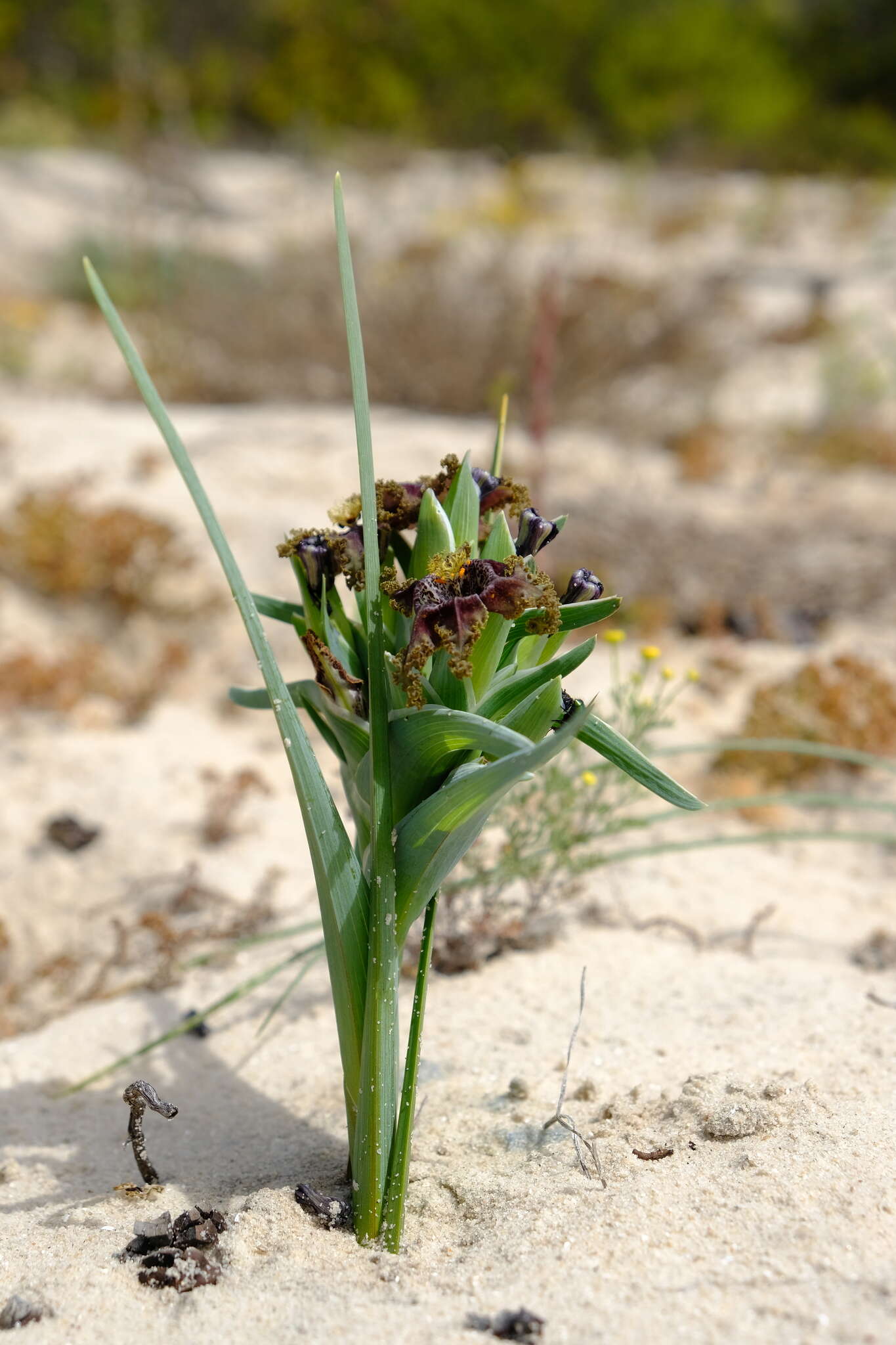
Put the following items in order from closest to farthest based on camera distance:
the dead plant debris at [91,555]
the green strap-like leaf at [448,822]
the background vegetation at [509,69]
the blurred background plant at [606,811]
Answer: the green strap-like leaf at [448,822]
the blurred background plant at [606,811]
the dead plant debris at [91,555]
the background vegetation at [509,69]

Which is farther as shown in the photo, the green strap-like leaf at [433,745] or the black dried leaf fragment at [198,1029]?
the black dried leaf fragment at [198,1029]

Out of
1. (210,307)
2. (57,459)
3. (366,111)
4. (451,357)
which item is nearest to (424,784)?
(57,459)

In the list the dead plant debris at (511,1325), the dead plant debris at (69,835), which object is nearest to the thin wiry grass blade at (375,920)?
the dead plant debris at (511,1325)

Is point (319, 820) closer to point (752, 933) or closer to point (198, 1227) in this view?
point (198, 1227)

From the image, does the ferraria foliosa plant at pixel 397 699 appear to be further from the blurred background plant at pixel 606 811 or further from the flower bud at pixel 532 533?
the blurred background plant at pixel 606 811

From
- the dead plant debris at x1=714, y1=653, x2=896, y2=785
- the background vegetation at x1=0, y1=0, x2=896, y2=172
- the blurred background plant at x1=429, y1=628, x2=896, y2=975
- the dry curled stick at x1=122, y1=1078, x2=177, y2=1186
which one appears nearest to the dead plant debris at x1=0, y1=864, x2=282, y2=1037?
the blurred background plant at x1=429, y1=628, x2=896, y2=975

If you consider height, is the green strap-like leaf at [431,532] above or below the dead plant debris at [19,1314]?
above

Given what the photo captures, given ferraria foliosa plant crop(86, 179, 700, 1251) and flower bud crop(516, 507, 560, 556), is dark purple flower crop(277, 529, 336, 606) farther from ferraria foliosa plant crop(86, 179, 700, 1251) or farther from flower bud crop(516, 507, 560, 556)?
flower bud crop(516, 507, 560, 556)
